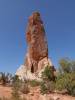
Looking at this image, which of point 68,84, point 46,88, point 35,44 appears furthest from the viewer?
point 35,44

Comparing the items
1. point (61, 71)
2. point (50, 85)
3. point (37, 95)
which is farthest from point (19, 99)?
point (61, 71)

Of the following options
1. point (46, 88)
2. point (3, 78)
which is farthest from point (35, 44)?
point (46, 88)

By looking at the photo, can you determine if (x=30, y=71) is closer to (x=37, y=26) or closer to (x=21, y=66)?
(x=21, y=66)

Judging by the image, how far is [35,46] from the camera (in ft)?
153

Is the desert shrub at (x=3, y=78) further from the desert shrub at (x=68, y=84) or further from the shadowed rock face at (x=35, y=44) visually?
the shadowed rock face at (x=35, y=44)

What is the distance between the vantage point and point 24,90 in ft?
72.9

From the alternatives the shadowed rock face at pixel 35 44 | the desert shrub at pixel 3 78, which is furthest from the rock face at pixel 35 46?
the desert shrub at pixel 3 78

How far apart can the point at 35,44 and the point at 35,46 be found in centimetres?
45

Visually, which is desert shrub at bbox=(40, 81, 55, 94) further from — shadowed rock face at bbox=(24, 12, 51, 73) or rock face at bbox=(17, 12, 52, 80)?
shadowed rock face at bbox=(24, 12, 51, 73)

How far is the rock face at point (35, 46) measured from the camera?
45062 millimetres

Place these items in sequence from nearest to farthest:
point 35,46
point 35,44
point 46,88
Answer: point 46,88 < point 35,46 < point 35,44

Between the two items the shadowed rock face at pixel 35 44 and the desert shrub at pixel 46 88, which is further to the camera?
the shadowed rock face at pixel 35 44

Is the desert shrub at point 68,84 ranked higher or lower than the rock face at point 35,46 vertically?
lower

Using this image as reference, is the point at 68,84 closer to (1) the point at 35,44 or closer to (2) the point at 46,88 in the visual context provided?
(2) the point at 46,88
